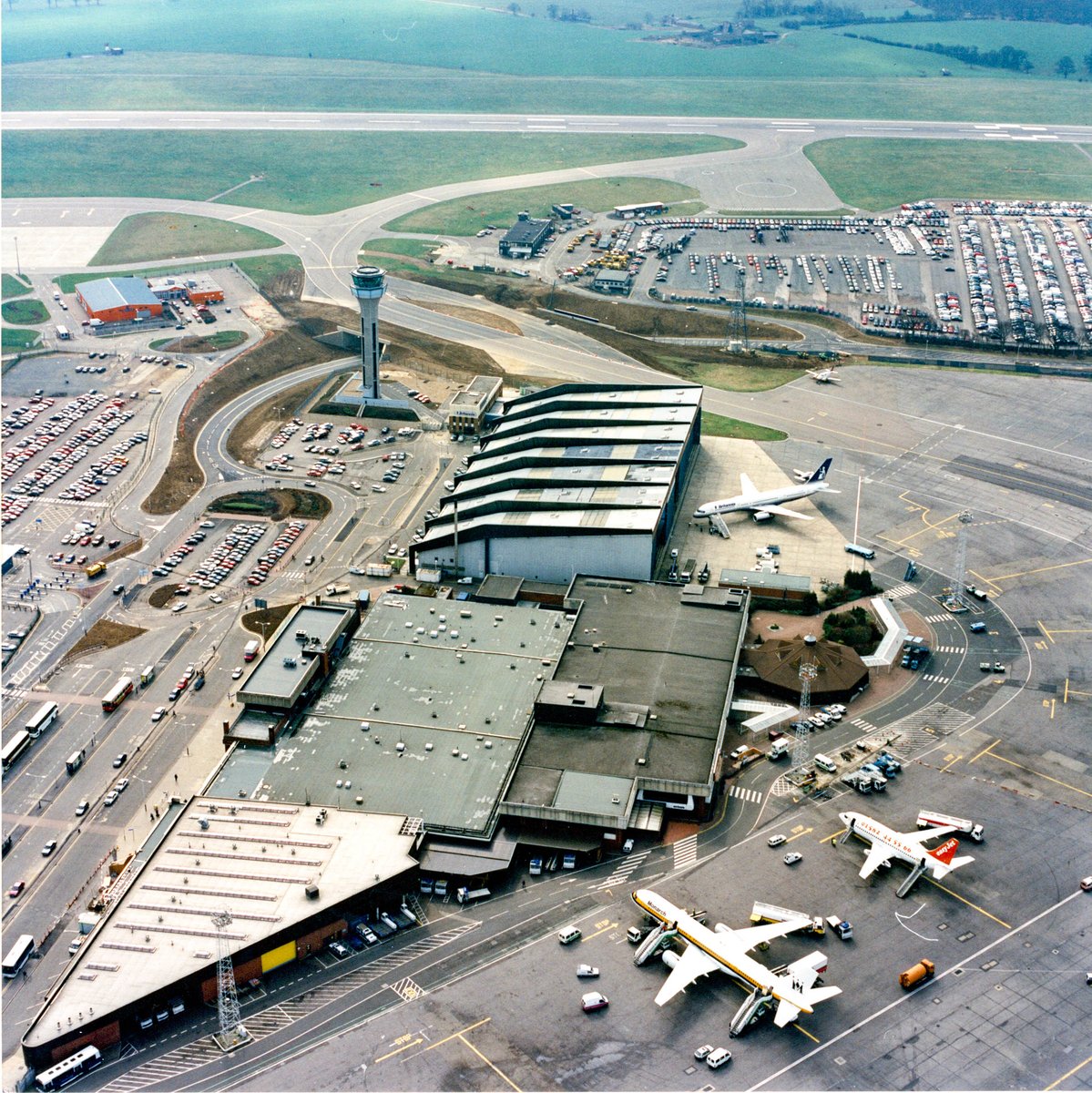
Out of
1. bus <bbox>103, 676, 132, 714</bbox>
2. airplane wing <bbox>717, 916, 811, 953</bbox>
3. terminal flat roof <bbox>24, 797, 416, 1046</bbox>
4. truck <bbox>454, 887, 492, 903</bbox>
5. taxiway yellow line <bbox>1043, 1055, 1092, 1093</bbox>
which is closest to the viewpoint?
taxiway yellow line <bbox>1043, 1055, 1092, 1093</bbox>

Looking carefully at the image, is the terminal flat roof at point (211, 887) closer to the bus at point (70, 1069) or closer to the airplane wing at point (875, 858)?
the bus at point (70, 1069)

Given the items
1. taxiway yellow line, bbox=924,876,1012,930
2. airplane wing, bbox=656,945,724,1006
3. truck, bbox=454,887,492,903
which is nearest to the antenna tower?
truck, bbox=454,887,492,903

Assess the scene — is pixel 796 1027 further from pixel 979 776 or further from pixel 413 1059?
pixel 979 776

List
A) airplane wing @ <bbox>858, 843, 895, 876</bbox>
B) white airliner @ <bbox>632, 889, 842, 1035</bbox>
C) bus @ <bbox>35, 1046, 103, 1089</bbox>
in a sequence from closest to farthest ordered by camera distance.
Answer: bus @ <bbox>35, 1046, 103, 1089</bbox>
white airliner @ <bbox>632, 889, 842, 1035</bbox>
airplane wing @ <bbox>858, 843, 895, 876</bbox>

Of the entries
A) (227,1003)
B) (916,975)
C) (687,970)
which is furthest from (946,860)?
(227,1003)

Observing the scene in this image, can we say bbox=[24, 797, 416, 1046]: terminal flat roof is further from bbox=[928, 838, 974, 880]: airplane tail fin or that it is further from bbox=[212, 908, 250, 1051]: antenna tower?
bbox=[928, 838, 974, 880]: airplane tail fin

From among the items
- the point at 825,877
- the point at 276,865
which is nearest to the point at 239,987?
the point at 276,865

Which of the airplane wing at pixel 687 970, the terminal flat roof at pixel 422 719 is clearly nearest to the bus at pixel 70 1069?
the terminal flat roof at pixel 422 719

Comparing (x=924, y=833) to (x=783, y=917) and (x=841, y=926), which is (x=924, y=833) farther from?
(x=783, y=917)

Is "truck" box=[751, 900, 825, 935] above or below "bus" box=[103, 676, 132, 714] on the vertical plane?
below
